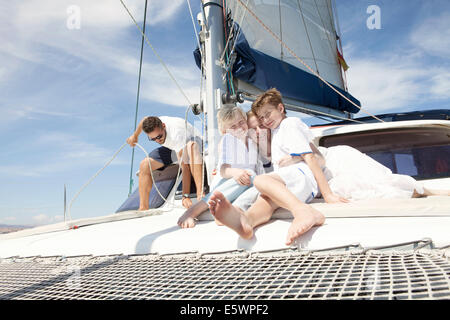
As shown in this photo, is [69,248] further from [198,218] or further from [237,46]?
[237,46]

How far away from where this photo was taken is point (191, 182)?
2.92 meters

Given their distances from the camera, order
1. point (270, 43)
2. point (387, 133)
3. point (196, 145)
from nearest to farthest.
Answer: point (387, 133), point (196, 145), point (270, 43)

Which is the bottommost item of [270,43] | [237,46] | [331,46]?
[237,46]

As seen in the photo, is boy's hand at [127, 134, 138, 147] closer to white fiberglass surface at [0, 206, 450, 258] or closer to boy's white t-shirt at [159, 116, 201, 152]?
boy's white t-shirt at [159, 116, 201, 152]

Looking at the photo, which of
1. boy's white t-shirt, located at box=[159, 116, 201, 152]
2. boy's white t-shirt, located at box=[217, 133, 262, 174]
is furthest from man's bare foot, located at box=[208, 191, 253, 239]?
boy's white t-shirt, located at box=[159, 116, 201, 152]

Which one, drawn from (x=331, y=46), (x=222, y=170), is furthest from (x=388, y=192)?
(x=331, y=46)

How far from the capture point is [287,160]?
173cm

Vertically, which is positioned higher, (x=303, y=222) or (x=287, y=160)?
(x=287, y=160)

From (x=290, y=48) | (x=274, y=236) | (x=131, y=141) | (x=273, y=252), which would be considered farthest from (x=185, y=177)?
(x=290, y=48)

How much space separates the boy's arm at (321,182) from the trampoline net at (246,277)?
0.62 m

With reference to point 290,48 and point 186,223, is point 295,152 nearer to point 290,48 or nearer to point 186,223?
point 186,223

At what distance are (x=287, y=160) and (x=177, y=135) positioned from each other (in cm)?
139

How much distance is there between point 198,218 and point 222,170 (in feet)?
1.09
